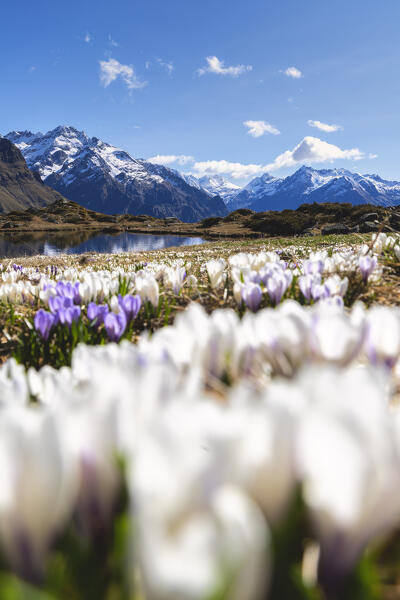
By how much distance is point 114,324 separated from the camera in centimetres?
213

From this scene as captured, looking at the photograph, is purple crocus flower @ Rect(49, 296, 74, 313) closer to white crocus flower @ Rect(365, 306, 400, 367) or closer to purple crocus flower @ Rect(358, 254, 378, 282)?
white crocus flower @ Rect(365, 306, 400, 367)

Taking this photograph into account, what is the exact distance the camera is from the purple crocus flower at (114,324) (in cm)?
211

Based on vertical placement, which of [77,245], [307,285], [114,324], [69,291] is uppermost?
[77,245]

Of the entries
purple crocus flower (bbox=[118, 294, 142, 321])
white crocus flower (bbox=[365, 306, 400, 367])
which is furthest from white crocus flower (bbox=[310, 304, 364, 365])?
purple crocus flower (bbox=[118, 294, 142, 321])

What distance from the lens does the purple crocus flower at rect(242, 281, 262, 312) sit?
7.41 feet

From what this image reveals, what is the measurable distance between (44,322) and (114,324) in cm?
42

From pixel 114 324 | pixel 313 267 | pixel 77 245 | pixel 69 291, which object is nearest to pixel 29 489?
pixel 114 324

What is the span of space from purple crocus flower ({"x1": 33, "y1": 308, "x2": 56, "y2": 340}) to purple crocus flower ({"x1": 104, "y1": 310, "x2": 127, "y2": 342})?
0.34 m

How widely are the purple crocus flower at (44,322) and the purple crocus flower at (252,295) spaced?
119 centimetres

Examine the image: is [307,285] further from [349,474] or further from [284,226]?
[284,226]

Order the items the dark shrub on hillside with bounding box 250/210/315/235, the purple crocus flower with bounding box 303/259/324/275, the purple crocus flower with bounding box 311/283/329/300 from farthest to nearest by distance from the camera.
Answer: the dark shrub on hillside with bounding box 250/210/315/235 < the purple crocus flower with bounding box 303/259/324/275 < the purple crocus flower with bounding box 311/283/329/300

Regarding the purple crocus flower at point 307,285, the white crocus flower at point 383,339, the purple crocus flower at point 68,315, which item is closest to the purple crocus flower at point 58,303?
the purple crocus flower at point 68,315

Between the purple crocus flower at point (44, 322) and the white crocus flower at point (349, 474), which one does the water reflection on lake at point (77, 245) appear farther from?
the white crocus flower at point (349, 474)

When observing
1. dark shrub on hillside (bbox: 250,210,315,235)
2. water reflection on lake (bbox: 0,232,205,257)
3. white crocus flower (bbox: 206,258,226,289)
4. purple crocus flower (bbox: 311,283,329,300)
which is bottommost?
purple crocus flower (bbox: 311,283,329,300)
